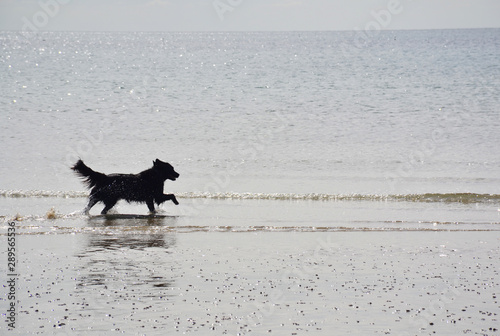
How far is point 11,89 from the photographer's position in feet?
138

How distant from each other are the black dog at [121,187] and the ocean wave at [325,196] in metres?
2.01

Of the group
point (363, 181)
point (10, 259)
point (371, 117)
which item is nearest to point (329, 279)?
point (10, 259)

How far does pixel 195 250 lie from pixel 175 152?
40.3 feet

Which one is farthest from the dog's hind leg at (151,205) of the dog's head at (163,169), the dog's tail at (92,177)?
the dog's tail at (92,177)

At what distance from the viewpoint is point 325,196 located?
15.4 m

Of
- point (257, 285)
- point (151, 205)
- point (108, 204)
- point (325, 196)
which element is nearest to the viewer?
point (257, 285)

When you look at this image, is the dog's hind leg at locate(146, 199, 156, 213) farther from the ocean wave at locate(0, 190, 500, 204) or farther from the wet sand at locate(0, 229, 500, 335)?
the wet sand at locate(0, 229, 500, 335)

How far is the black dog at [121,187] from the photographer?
42.8 feet

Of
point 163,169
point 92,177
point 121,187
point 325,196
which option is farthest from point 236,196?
point 92,177

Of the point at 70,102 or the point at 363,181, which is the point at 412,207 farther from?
the point at 70,102

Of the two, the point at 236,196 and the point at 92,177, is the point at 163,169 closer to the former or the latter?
the point at 92,177

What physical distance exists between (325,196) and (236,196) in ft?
6.33

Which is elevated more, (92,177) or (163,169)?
(163,169)

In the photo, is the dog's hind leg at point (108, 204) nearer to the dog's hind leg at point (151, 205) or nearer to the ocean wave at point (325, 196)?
the dog's hind leg at point (151, 205)
